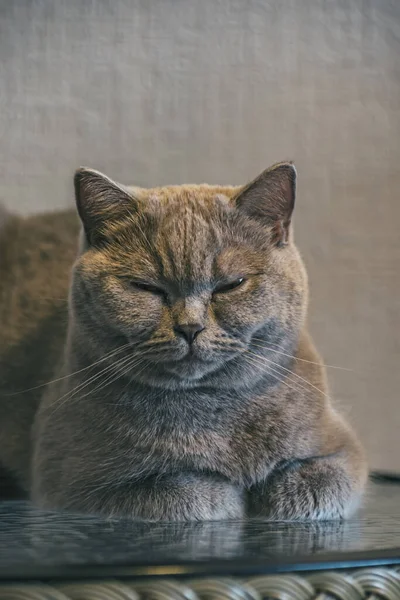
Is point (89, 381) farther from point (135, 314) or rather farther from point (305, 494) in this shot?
point (305, 494)

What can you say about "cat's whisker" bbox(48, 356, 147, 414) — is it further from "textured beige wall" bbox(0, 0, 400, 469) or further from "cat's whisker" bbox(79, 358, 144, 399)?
"textured beige wall" bbox(0, 0, 400, 469)

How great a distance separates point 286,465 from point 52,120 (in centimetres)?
82

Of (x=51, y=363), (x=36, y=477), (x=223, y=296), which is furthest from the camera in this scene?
(x=51, y=363)

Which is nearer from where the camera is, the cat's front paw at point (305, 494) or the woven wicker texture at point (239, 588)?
the woven wicker texture at point (239, 588)

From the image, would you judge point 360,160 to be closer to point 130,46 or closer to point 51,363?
point 130,46

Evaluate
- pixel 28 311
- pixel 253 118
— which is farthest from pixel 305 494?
pixel 253 118

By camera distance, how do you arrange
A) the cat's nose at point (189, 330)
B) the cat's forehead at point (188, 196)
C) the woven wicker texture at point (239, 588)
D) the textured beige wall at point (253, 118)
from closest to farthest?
the woven wicker texture at point (239, 588), the cat's nose at point (189, 330), the cat's forehead at point (188, 196), the textured beige wall at point (253, 118)

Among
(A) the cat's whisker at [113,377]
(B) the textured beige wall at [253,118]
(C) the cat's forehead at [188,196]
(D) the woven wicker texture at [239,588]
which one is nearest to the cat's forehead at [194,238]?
(C) the cat's forehead at [188,196]

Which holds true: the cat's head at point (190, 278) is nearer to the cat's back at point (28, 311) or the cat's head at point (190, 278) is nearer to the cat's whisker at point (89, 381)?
the cat's whisker at point (89, 381)

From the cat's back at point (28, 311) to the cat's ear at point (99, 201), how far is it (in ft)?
1.05

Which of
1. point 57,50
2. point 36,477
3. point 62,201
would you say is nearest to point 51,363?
point 36,477

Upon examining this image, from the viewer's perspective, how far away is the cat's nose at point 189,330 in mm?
798

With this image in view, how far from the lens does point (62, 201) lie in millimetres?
1425

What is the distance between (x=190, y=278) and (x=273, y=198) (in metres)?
0.15
